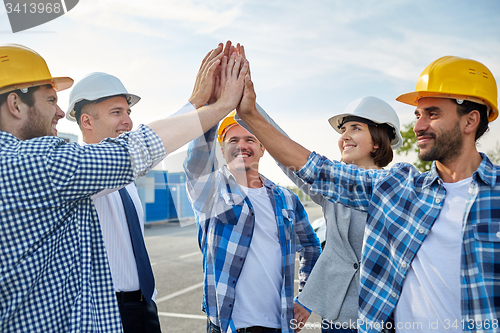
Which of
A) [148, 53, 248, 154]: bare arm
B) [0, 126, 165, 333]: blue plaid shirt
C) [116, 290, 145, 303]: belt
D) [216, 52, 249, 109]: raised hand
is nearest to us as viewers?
[0, 126, 165, 333]: blue plaid shirt

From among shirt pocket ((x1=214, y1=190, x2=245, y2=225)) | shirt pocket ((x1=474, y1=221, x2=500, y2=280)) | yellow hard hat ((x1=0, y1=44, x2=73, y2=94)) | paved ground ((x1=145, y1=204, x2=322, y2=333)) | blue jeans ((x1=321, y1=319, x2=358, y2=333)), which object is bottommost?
paved ground ((x1=145, y1=204, x2=322, y2=333))

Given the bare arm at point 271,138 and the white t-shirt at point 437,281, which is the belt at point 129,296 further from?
the white t-shirt at point 437,281

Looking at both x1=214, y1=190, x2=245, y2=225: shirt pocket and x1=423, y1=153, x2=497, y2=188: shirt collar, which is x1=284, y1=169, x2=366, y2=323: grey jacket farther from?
x1=423, y1=153, x2=497, y2=188: shirt collar

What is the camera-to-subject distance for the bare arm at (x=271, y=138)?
7.07ft

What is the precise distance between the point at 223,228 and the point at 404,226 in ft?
3.92

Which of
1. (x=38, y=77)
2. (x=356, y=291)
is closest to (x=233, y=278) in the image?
(x=356, y=291)

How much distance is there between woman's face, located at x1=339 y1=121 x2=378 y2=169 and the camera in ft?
10.1

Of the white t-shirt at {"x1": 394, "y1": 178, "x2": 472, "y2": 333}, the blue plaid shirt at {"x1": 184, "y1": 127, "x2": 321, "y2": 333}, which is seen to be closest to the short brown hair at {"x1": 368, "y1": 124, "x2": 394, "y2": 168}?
the blue plaid shirt at {"x1": 184, "y1": 127, "x2": 321, "y2": 333}

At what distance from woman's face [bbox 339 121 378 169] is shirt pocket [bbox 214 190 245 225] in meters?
1.00

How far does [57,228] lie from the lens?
154cm

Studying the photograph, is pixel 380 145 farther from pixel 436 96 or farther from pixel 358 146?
pixel 436 96

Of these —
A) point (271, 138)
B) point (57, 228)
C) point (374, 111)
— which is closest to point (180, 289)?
point (374, 111)

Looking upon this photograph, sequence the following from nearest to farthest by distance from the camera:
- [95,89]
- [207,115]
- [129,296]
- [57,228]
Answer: [57,228], [207,115], [129,296], [95,89]

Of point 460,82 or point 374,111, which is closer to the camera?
point 460,82
